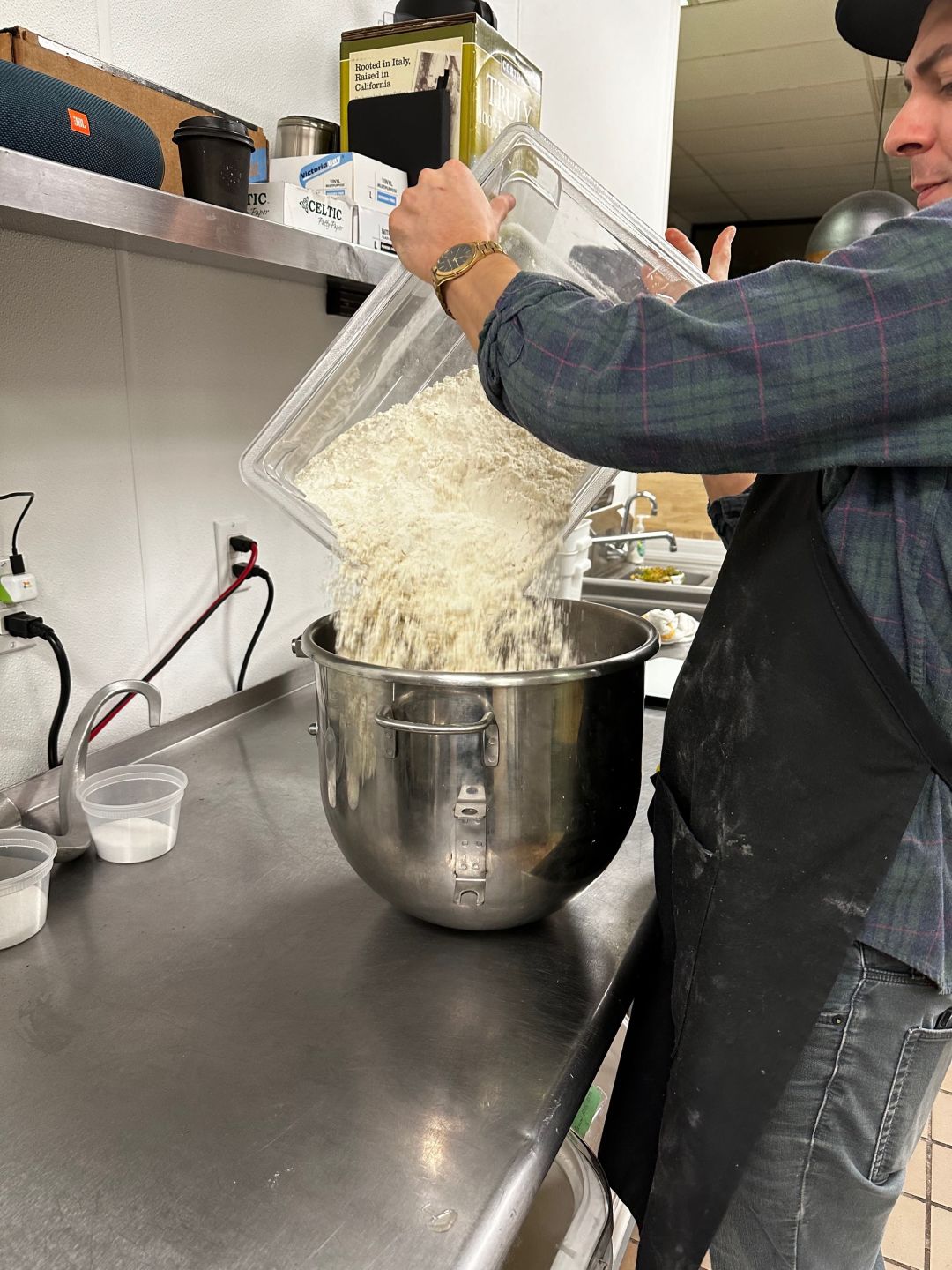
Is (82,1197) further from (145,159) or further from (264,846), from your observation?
(145,159)

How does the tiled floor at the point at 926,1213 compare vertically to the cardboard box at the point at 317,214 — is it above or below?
below

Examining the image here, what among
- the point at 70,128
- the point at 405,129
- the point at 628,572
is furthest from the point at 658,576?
the point at 70,128

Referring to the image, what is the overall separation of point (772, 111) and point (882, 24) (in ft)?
13.9

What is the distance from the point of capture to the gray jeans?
2.47 ft

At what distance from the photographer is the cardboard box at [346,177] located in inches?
46.4

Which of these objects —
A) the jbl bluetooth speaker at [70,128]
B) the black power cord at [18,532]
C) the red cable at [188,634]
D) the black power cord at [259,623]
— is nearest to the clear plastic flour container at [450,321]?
the jbl bluetooth speaker at [70,128]

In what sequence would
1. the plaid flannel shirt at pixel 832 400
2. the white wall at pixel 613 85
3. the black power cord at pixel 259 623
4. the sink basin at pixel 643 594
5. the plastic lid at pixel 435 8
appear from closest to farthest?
the plaid flannel shirt at pixel 832 400, the plastic lid at pixel 435 8, the black power cord at pixel 259 623, the white wall at pixel 613 85, the sink basin at pixel 643 594

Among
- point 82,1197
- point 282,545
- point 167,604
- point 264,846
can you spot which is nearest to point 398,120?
point 282,545

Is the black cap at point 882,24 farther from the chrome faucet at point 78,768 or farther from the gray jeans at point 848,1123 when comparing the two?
the chrome faucet at point 78,768

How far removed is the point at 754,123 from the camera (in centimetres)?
455

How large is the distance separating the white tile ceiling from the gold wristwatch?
330 cm

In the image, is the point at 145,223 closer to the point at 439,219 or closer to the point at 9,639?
the point at 439,219

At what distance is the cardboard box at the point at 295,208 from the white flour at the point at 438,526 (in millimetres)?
308

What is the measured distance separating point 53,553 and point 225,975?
60cm
